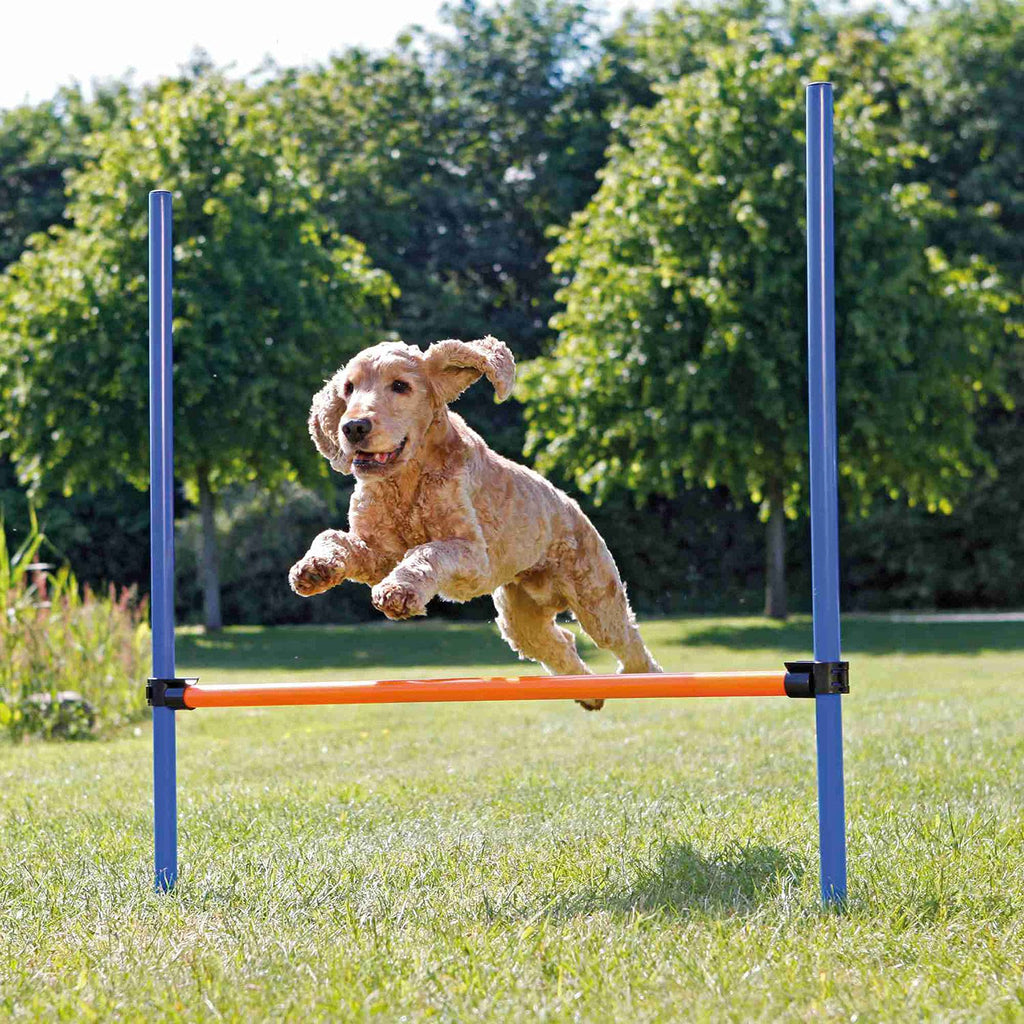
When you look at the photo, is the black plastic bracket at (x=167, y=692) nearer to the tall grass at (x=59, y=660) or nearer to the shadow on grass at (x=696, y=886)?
the shadow on grass at (x=696, y=886)

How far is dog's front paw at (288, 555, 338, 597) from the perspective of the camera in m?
3.71

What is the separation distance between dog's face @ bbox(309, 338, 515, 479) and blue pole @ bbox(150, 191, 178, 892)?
55 centimetres

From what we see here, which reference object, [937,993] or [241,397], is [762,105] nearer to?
[241,397]

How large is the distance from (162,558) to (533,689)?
1.41 meters

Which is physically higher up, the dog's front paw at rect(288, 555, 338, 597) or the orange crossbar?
the dog's front paw at rect(288, 555, 338, 597)

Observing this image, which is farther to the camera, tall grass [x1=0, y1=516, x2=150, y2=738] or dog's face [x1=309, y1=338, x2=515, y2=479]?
tall grass [x1=0, y1=516, x2=150, y2=738]

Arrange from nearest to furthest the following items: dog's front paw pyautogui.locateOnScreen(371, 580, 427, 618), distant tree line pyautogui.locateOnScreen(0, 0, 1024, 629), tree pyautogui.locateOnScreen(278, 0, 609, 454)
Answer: dog's front paw pyautogui.locateOnScreen(371, 580, 427, 618), tree pyautogui.locateOnScreen(278, 0, 609, 454), distant tree line pyautogui.locateOnScreen(0, 0, 1024, 629)

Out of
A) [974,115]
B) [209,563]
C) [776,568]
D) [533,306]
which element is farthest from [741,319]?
[974,115]

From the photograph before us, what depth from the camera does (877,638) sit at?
18312 millimetres

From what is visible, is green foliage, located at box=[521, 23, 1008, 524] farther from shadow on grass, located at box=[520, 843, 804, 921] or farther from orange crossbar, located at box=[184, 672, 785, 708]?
orange crossbar, located at box=[184, 672, 785, 708]

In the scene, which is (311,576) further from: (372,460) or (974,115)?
(974,115)

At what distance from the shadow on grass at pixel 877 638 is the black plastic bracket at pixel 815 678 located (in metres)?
11.2


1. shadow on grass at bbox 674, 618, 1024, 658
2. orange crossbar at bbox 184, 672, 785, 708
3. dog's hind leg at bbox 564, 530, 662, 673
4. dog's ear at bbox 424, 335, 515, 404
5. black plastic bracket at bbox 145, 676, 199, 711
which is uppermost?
dog's ear at bbox 424, 335, 515, 404

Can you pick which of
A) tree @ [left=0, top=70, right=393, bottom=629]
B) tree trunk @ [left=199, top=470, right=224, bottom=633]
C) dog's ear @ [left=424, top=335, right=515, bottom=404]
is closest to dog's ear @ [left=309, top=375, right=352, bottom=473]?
dog's ear @ [left=424, top=335, right=515, bottom=404]
